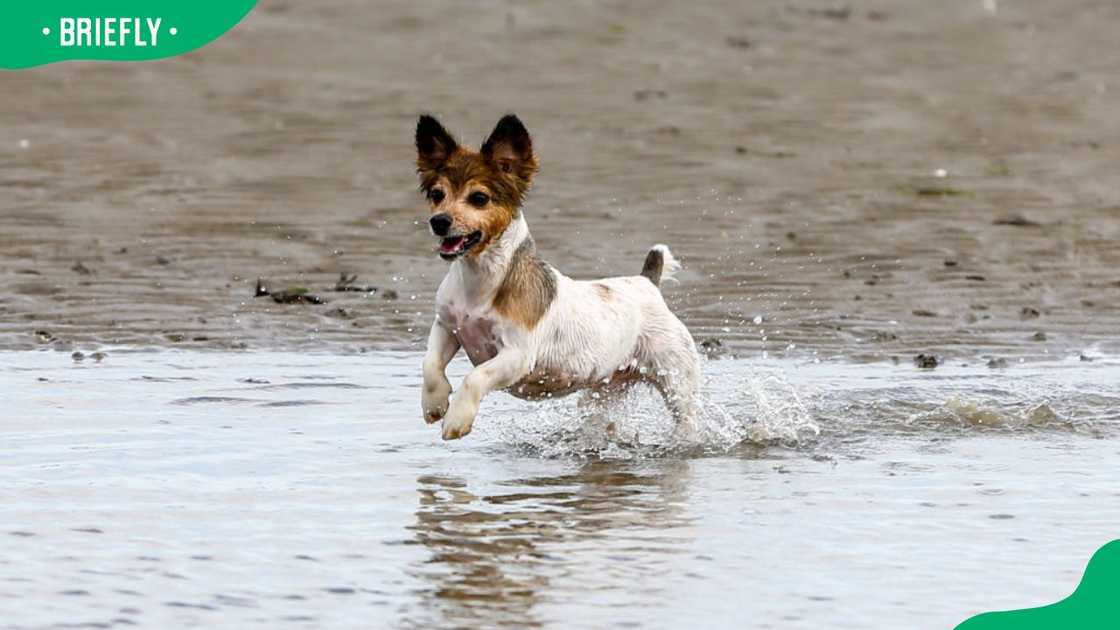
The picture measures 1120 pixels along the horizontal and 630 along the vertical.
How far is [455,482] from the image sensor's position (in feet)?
26.5

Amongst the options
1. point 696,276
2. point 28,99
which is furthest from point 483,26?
point 696,276

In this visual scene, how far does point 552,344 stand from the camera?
8805 millimetres

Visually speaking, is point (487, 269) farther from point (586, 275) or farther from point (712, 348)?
point (586, 275)

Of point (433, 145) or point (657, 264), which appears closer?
point (433, 145)

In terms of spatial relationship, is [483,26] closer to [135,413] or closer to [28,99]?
[28,99]

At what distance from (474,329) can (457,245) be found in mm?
526

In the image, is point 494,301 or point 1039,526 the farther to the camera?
point 494,301

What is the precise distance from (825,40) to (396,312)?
9.84 meters

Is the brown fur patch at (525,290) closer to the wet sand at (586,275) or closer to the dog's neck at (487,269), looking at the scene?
the dog's neck at (487,269)

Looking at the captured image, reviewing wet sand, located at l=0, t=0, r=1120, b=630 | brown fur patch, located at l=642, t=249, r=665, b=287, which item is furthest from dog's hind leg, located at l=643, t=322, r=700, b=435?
brown fur patch, located at l=642, t=249, r=665, b=287

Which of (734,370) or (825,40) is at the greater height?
(825,40)

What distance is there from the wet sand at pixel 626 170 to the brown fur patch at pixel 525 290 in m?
3.76

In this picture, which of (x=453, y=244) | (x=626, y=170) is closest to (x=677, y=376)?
(x=453, y=244)

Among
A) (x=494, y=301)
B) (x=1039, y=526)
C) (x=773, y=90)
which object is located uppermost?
(x=773, y=90)
